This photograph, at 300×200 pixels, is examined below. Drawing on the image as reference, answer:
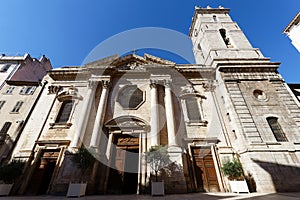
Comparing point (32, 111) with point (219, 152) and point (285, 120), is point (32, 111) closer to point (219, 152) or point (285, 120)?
point (219, 152)

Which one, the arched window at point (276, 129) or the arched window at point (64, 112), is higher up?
the arched window at point (64, 112)

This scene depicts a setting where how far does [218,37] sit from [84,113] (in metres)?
15.9

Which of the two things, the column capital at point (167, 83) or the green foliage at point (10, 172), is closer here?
the green foliage at point (10, 172)

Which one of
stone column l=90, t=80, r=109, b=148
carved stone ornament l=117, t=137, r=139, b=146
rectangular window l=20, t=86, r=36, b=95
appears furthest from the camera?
rectangular window l=20, t=86, r=36, b=95

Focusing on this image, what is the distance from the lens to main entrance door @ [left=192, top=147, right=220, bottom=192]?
850 cm

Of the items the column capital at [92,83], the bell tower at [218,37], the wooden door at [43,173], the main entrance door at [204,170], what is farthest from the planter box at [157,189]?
the bell tower at [218,37]

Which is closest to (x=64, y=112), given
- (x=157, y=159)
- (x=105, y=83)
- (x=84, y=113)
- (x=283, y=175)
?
(x=84, y=113)

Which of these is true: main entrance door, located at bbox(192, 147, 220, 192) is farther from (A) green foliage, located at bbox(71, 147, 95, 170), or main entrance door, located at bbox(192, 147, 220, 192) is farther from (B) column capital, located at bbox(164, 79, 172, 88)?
(A) green foliage, located at bbox(71, 147, 95, 170)

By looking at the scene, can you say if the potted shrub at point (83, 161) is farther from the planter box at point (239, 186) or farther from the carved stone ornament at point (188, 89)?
the carved stone ornament at point (188, 89)

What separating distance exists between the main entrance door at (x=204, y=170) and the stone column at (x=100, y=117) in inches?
255

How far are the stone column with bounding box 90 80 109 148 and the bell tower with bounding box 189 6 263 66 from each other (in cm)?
1004

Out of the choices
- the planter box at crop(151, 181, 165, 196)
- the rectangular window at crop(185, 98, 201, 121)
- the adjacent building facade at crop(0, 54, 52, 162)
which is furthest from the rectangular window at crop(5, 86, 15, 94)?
the rectangular window at crop(185, 98, 201, 121)

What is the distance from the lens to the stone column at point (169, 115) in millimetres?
9330

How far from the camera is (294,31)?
1463 centimetres
